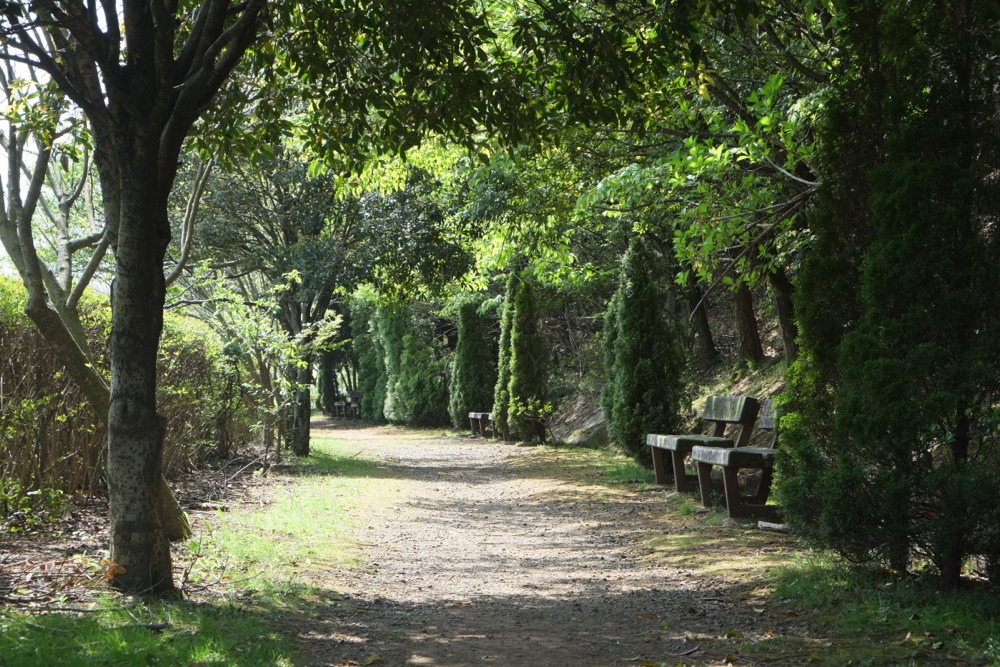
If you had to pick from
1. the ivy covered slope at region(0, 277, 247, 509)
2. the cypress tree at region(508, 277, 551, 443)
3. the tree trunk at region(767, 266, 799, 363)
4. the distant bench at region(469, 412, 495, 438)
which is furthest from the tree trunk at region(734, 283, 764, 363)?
the ivy covered slope at region(0, 277, 247, 509)

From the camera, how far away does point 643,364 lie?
42.1 ft

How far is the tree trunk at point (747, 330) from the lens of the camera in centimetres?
1614

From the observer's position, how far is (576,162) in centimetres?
1255

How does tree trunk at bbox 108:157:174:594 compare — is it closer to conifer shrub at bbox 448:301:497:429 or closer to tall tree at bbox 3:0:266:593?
tall tree at bbox 3:0:266:593

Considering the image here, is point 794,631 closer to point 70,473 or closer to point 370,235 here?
point 70,473

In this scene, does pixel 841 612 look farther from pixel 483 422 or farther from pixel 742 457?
pixel 483 422

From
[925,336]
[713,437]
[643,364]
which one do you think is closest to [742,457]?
[713,437]

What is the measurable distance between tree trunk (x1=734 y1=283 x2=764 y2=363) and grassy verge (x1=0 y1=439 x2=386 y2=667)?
8918 mm

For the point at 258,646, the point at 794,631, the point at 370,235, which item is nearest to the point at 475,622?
the point at 258,646

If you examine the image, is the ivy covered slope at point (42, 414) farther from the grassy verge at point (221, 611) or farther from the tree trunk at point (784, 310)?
the tree trunk at point (784, 310)

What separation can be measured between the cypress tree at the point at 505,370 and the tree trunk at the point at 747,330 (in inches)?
286

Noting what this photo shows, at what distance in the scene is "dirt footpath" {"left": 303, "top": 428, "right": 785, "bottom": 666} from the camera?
498 cm

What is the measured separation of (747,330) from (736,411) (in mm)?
6266

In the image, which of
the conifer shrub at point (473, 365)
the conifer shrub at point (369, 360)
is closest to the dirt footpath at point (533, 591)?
the conifer shrub at point (473, 365)
